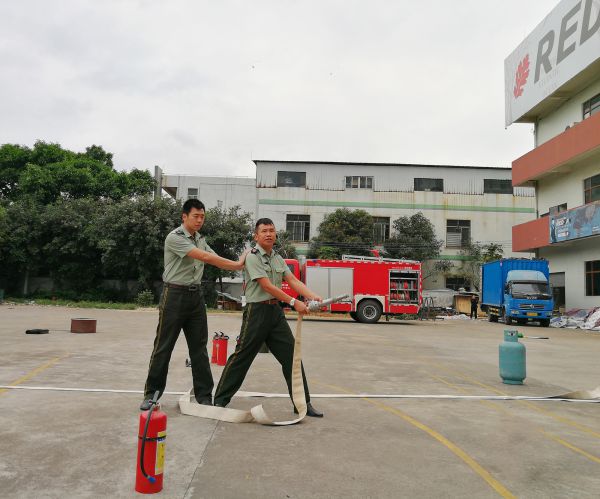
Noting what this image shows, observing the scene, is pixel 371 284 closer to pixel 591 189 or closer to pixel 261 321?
pixel 591 189

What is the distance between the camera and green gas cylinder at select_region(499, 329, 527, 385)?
7.21 metres

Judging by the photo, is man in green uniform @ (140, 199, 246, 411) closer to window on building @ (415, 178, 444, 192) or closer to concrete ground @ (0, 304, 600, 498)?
concrete ground @ (0, 304, 600, 498)

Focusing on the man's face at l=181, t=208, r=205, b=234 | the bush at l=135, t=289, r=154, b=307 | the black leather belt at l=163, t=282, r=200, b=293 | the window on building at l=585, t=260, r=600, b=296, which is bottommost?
the bush at l=135, t=289, r=154, b=307

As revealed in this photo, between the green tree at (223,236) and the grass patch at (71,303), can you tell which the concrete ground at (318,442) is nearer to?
the grass patch at (71,303)

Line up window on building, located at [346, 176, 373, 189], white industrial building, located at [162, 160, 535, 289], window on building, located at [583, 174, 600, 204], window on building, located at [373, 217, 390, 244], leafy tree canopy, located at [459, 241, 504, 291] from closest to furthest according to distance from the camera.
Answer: window on building, located at [583, 174, 600, 204] → leafy tree canopy, located at [459, 241, 504, 291] → window on building, located at [373, 217, 390, 244] → white industrial building, located at [162, 160, 535, 289] → window on building, located at [346, 176, 373, 189]

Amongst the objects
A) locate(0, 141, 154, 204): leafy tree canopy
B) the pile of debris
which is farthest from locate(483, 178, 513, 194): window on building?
locate(0, 141, 154, 204): leafy tree canopy

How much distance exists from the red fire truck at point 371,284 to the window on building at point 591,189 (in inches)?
388

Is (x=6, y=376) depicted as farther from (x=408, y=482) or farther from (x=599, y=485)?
(x=599, y=485)

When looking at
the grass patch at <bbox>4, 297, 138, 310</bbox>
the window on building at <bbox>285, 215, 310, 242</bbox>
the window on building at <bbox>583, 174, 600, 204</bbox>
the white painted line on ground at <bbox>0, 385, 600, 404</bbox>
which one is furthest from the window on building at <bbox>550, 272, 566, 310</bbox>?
the white painted line on ground at <bbox>0, 385, 600, 404</bbox>

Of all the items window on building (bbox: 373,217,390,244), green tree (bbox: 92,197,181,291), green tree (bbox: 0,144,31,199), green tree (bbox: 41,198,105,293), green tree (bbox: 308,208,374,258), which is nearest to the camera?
green tree (bbox: 92,197,181,291)

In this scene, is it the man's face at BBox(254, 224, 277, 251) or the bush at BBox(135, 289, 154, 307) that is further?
the bush at BBox(135, 289, 154, 307)

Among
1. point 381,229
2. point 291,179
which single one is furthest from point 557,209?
point 291,179

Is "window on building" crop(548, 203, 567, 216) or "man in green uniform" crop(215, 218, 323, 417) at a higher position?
"window on building" crop(548, 203, 567, 216)

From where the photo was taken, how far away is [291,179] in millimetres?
39750
